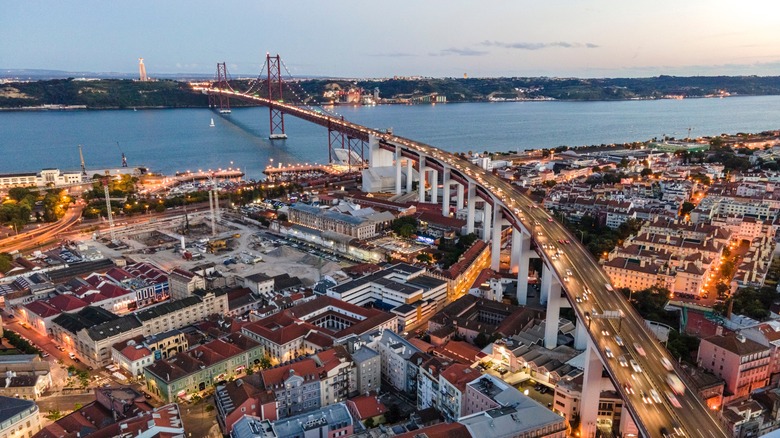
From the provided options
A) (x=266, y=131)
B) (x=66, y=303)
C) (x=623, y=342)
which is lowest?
(x=66, y=303)

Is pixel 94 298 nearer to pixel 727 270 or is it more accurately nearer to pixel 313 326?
pixel 313 326

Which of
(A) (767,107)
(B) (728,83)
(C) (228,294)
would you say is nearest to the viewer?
(C) (228,294)

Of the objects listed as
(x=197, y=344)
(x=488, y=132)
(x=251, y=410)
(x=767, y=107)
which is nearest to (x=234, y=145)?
(x=488, y=132)

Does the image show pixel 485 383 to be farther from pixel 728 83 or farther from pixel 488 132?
pixel 728 83

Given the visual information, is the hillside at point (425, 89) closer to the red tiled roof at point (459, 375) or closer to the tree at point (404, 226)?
the tree at point (404, 226)

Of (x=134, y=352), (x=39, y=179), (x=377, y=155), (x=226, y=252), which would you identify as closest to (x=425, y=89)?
(x=377, y=155)
